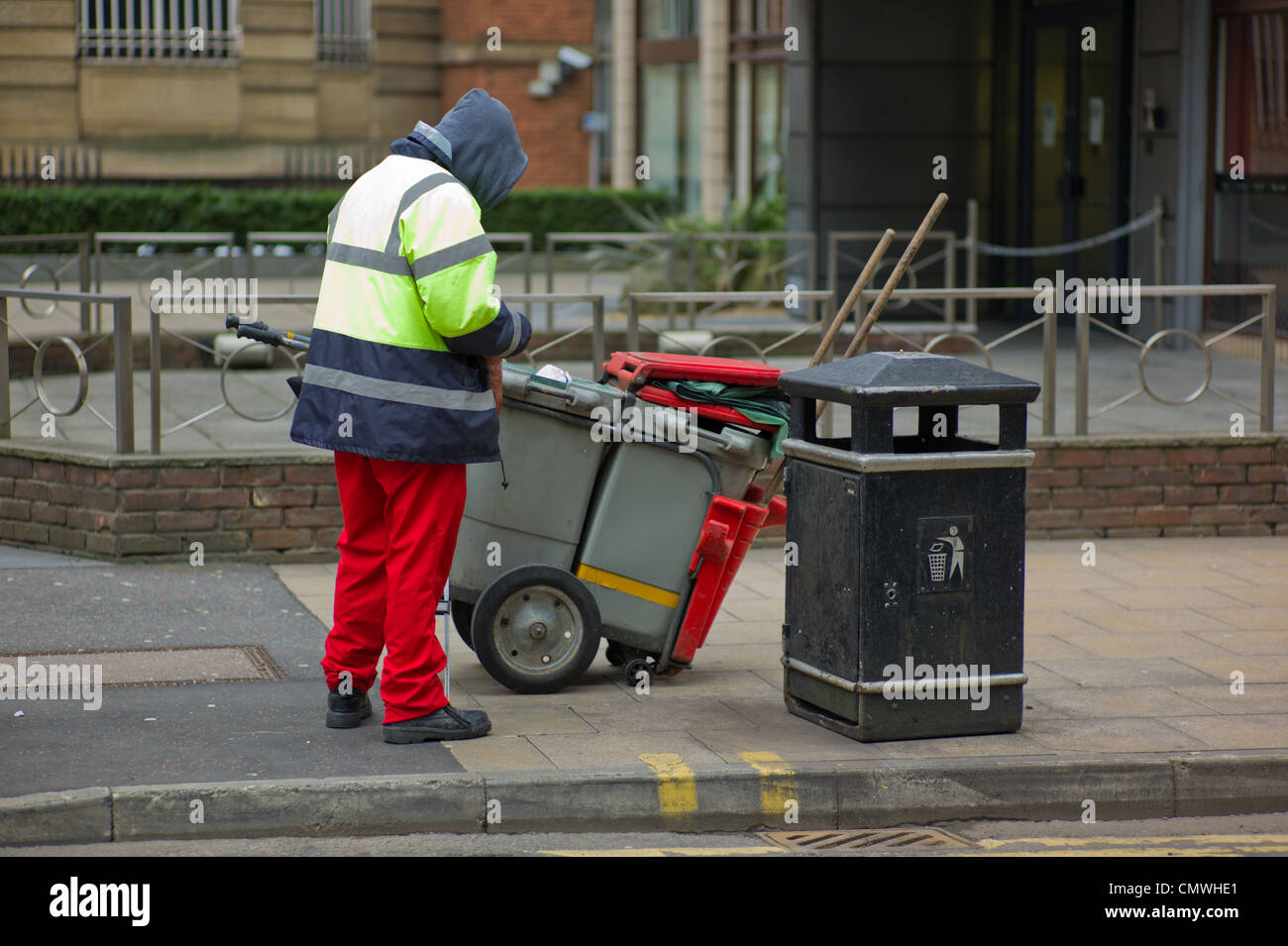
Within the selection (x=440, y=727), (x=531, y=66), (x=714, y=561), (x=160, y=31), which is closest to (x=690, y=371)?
(x=714, y=561)

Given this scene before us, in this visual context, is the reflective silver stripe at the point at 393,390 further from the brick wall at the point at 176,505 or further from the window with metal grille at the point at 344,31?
the window with metal grille at the point at 344,31

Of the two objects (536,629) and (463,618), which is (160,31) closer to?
(463,618)

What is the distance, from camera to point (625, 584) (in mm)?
6426

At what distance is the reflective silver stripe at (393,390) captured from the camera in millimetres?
5539

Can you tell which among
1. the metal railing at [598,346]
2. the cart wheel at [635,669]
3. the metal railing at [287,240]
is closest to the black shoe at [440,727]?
the cart wheel at [635,669]

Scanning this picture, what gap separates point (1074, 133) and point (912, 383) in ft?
38.6

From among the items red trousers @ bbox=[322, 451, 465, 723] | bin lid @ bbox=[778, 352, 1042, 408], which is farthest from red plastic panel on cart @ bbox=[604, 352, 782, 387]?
red trousers @ bbox=[322, 451, 465, 723]

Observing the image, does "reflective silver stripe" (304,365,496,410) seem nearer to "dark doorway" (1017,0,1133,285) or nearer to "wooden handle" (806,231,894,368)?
"wooden handle" (806,231,894,368)

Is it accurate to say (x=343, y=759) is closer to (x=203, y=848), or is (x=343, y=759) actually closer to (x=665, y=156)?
(x=203, y=848)

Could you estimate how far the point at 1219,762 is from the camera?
562 cm

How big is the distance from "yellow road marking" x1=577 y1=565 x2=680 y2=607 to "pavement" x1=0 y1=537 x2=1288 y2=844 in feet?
1.23

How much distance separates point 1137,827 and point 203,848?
280cm

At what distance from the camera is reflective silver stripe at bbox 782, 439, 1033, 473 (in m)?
5.69
